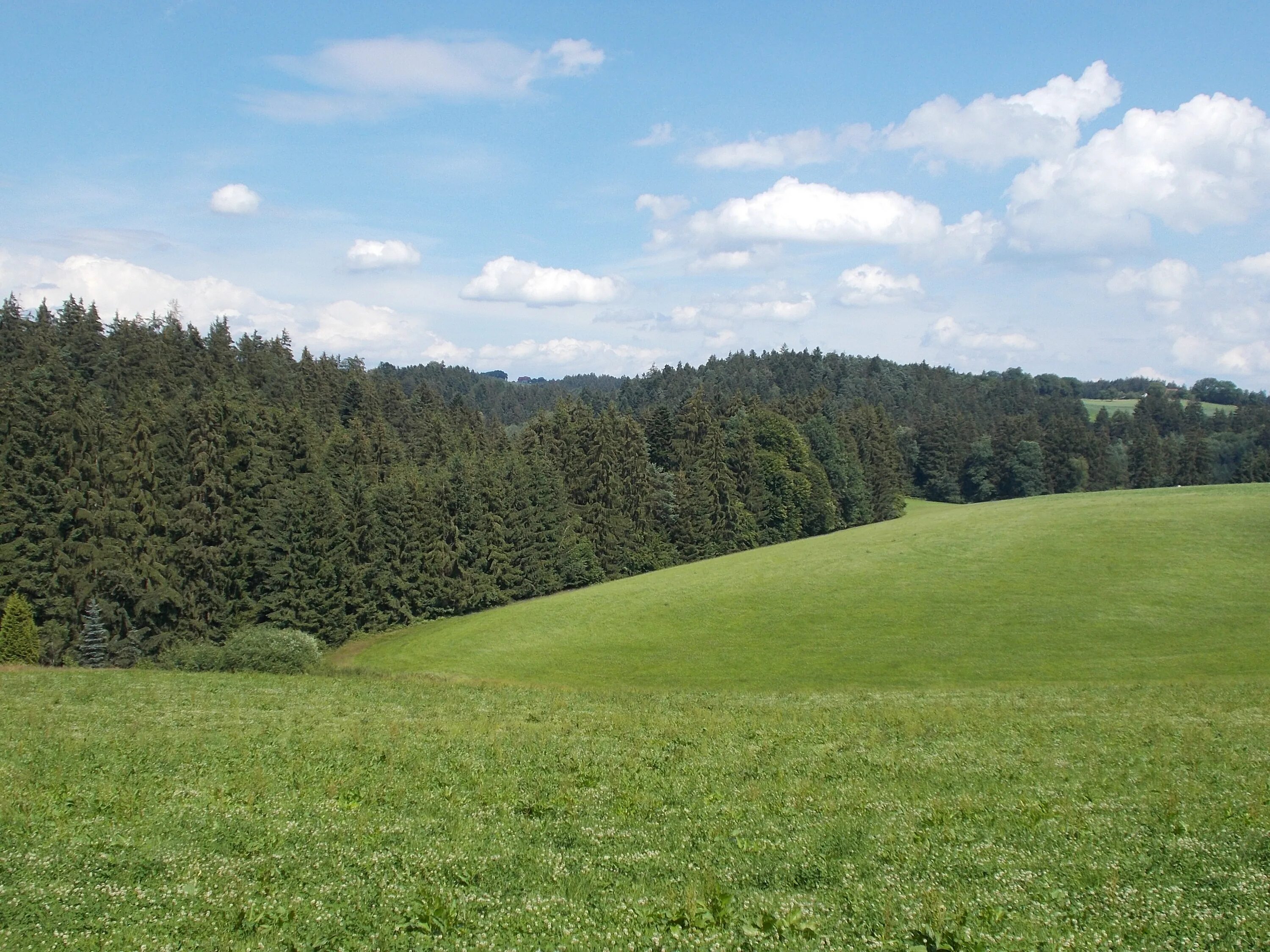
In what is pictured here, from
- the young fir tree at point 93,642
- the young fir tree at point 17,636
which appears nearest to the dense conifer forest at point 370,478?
the young fir tree at point 93,642

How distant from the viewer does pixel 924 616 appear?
53.8m

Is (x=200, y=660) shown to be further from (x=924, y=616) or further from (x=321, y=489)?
(x=924, y=616)

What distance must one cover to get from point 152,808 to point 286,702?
45.0 ft

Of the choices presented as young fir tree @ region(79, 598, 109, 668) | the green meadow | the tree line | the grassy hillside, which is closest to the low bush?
the green meadow

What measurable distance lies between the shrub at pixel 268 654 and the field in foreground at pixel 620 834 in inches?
609

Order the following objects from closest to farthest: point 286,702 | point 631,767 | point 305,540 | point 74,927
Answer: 1. point 74,927
2. point 631,767
3. point 286,702
4. point 305,540

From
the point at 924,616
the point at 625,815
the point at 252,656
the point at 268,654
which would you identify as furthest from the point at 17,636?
the point at 924,616

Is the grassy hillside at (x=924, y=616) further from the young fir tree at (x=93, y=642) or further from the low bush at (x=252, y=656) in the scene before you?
the young fir tree at (x=93, y=642)

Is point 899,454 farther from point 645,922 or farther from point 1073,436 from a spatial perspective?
point 645,922

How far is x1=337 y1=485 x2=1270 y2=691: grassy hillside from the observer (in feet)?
145

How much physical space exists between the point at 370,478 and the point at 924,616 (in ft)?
170

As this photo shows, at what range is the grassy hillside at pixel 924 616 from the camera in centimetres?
4422

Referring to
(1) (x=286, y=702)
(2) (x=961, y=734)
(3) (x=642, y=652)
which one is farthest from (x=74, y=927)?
(3) (x=642, y=652)

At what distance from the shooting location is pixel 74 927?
8797 millimetres
